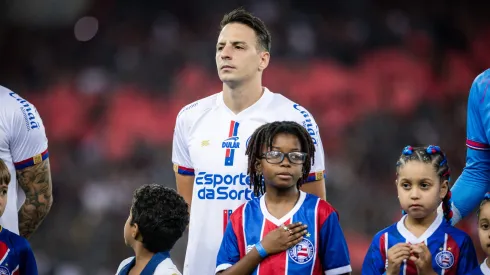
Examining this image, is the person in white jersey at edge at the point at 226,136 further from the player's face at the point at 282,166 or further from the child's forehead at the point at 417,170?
the child's forehead at the point at 417,170

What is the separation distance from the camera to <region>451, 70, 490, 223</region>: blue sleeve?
3.60 meters

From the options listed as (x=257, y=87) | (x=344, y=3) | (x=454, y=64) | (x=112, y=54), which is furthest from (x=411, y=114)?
(x=257, y=87)

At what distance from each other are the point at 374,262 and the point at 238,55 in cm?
124

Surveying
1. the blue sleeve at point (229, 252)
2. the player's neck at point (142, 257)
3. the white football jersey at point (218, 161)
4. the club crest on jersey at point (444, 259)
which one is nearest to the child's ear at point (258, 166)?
the blue sleeve at point (229, 252)

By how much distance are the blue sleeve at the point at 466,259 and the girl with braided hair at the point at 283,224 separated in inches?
17.0

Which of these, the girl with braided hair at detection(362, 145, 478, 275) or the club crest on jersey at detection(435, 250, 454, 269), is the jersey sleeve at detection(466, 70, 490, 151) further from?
the club crest on jersey at detection(435, 250, 454, 269)

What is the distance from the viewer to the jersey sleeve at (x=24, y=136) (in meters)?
4.16

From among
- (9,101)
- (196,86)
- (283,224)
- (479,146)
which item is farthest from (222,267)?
(196,86)

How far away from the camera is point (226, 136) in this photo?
4.16m

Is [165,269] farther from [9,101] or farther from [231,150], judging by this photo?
[9,101]

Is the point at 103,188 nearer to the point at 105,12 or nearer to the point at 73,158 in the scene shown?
the point at 73,158

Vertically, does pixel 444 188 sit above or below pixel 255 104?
below

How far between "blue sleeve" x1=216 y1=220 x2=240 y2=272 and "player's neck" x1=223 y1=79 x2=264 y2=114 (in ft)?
2.66

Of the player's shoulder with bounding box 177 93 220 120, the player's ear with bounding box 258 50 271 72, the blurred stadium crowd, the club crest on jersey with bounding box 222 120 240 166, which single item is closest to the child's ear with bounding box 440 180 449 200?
the club crest on jersey with bounding box 222 120 240 166
